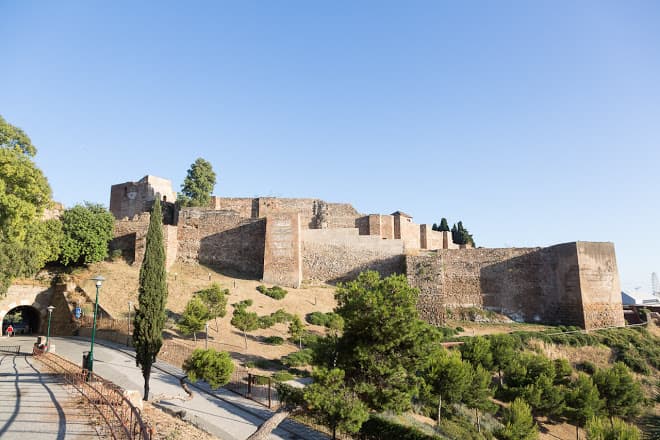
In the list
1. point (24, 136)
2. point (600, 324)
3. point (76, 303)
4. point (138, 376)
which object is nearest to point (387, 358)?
point (138, 376)

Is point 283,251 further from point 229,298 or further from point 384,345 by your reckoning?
point 384,345

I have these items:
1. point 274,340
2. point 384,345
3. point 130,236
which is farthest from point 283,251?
point 384,345

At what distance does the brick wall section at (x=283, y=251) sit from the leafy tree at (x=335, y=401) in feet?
72.0

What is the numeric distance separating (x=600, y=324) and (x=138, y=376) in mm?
33797

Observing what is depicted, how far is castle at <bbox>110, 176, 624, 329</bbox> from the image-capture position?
114 ft

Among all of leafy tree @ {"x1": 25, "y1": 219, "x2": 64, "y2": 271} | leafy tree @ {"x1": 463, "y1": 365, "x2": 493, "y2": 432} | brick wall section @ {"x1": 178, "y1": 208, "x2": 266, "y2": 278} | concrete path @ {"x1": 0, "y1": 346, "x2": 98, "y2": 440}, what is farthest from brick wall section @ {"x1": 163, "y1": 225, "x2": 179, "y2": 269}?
leafy tree @ {"x1": 463, "y1": 365, "x2": 493, "y2": 432}

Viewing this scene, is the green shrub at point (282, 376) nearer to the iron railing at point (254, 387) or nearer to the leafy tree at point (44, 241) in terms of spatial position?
the iron railing at point (254, 387)

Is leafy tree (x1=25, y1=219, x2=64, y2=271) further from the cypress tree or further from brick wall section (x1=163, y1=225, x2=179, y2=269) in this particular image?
the cypress tree

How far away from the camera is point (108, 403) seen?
34.0ft

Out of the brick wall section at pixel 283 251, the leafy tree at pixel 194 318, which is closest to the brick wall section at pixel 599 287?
the brick wall section at pixel 283 251

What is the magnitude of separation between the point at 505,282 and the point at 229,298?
22.8m

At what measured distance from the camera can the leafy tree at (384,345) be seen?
14023 mm

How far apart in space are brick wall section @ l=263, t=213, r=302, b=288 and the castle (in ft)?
0.27

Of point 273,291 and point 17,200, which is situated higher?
point 17,200
